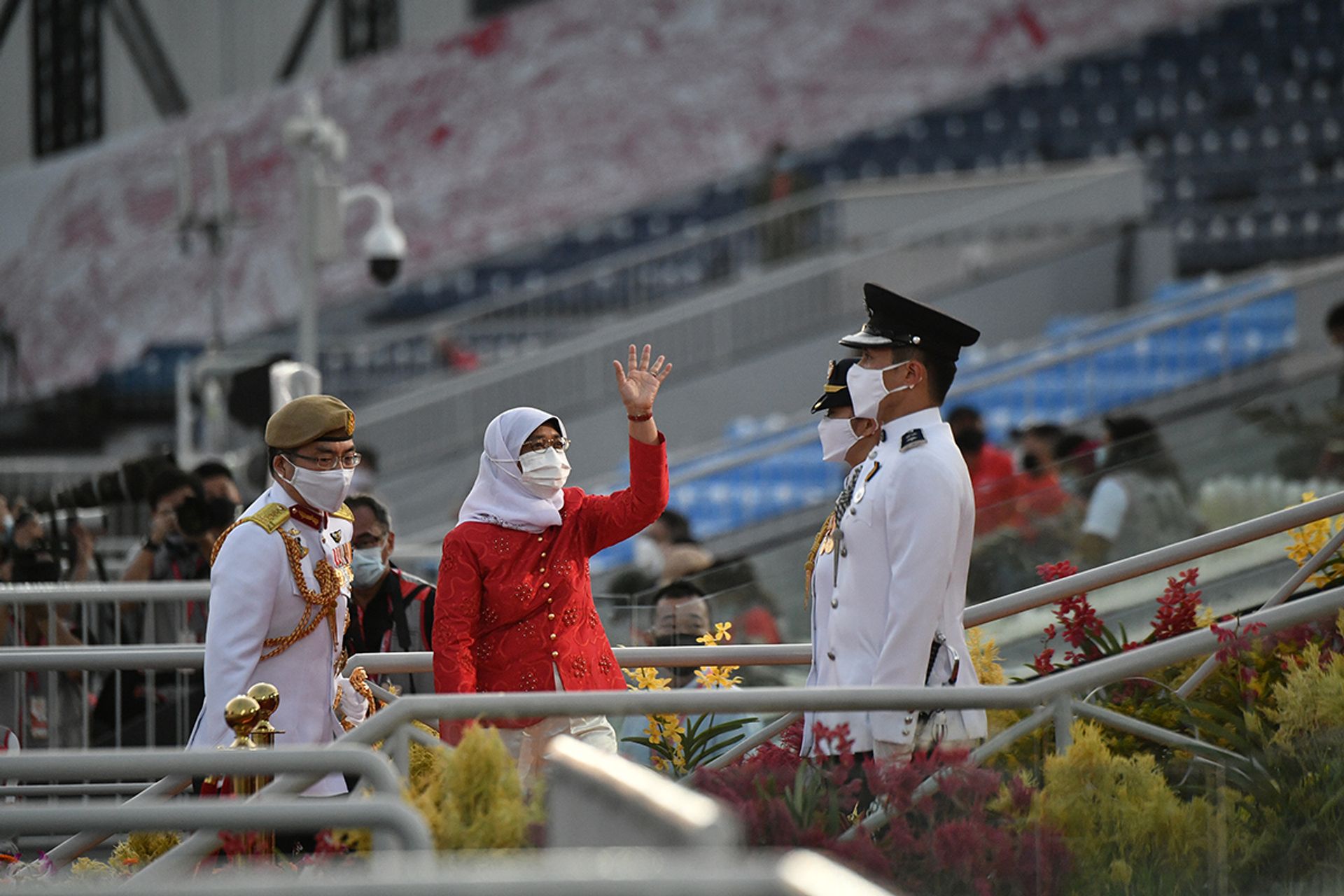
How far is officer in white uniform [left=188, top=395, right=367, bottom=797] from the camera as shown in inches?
169

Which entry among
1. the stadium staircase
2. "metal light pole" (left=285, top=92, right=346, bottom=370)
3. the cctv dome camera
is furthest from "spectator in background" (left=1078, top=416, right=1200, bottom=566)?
the stadium staircase

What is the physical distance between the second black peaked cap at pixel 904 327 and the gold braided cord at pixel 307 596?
1.38 m

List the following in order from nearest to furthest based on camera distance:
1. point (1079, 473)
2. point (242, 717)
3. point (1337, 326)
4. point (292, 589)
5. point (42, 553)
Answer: point (242, 717) → point (292, 589) → point (42, 553) → point (1079, 473) → point (1337, 326)

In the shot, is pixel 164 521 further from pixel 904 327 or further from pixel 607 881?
pixel 607 881

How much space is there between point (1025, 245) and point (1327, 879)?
47.1 ft

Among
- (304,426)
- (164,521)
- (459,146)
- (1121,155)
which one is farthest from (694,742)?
(459,146)

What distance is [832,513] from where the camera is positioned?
4449mm

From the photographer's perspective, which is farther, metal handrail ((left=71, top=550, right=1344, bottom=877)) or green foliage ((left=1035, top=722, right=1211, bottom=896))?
green foliage ((left=1035, top=722, right=1211, bottom=896))

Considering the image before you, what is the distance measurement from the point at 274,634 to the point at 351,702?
38 centimetres

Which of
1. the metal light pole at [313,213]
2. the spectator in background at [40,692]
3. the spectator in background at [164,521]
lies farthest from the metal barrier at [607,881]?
the metal light pole at [313,213]

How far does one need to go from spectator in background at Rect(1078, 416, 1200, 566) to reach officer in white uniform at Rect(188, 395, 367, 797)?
437 centimetres

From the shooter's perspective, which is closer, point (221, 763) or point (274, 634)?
point (221, 763)

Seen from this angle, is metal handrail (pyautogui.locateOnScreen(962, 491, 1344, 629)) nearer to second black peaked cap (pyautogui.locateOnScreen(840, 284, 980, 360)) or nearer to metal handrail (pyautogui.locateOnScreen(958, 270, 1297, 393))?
second black peaked cap (pyautogui.locateOnScreen(840, 284, 980, 360))

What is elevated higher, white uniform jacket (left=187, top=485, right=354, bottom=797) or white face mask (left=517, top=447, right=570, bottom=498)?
white face mask (left=517, top=447, right=570, bottom=498)
